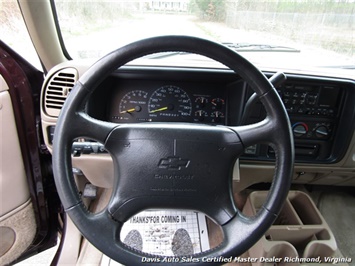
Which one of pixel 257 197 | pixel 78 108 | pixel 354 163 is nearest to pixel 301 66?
pixel 354 163

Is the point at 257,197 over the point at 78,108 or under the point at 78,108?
under

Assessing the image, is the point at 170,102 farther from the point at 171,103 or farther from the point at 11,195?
the point at 11,195

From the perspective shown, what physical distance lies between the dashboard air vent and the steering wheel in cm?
41

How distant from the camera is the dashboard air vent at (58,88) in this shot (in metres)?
1.03

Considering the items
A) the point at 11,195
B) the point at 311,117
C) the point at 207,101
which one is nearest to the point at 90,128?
the point at 207,101

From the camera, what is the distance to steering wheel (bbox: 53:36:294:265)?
652 millimetres

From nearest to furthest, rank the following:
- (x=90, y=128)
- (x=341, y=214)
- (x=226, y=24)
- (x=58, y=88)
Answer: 1. (x=90, y=128)
2. (x=58, y=88)
3. (x=226, y=24)
4. (x=341, y=214)

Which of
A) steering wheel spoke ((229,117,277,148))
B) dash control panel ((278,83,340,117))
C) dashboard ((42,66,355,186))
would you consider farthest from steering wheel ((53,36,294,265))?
dash control panel ((278,83,340,117))

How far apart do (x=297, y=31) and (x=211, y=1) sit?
17.3 inches

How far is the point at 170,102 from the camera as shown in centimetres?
109

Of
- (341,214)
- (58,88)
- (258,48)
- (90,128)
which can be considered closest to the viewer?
(90,128)

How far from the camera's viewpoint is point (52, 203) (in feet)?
4.61

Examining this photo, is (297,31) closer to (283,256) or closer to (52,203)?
(283,256)

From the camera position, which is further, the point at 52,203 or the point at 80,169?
the point at 52,203
